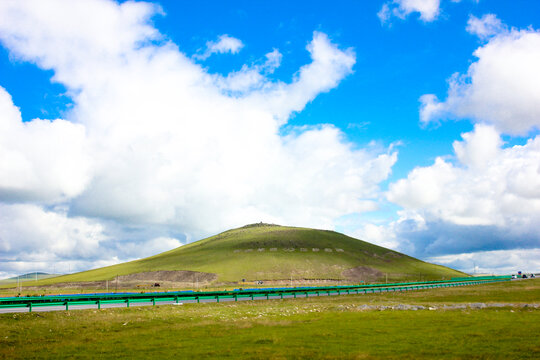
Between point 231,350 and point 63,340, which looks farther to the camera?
point 63,340

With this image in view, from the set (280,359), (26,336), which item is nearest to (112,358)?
(280,359)

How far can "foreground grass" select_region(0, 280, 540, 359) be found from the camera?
18266mm

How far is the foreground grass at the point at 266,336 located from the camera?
18.3 metres

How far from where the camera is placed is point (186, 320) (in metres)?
32.5

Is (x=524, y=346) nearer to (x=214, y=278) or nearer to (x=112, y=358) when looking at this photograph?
(x=112, y=358)

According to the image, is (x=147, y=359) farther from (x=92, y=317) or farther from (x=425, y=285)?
(x=425, y=285)

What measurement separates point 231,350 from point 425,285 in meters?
114

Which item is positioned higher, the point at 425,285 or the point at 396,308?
the point at 396,308

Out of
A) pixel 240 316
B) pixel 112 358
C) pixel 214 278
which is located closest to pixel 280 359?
pixel 112 358

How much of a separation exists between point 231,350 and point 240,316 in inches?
650

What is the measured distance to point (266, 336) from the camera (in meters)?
23.1

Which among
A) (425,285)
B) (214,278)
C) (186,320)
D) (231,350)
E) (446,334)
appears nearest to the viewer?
(231,350)

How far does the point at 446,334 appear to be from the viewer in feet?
74.3

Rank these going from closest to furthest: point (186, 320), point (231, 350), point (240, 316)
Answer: point (231, 350) → point (186, 320) → point (240, 316)
